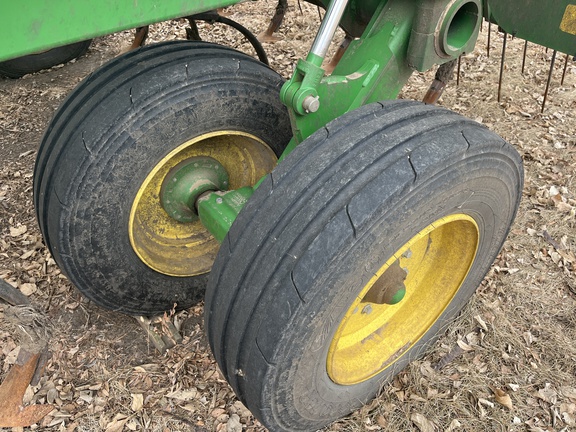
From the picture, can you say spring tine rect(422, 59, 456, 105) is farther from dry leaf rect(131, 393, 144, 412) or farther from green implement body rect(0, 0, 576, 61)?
dry leaf rect(131, 393, 144, 412)

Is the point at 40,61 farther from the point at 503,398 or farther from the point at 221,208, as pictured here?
the point at 503,398

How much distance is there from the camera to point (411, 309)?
242 centimetres

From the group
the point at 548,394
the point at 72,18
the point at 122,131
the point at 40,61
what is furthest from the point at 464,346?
the point at 40,61

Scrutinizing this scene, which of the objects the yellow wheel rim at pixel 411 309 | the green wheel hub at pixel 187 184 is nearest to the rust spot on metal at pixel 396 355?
the yellow wheel rim at pixel 411 309

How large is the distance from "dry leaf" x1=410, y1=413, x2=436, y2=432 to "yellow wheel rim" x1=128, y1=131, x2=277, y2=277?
46.4 inches

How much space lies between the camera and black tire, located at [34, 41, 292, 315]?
7.06 ft

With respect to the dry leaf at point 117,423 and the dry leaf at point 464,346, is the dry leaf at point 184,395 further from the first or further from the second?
the dry leaf at point 464,346

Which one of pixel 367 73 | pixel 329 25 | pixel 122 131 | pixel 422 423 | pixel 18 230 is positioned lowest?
pixel 18 230

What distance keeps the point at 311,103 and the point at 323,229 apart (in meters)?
0.57

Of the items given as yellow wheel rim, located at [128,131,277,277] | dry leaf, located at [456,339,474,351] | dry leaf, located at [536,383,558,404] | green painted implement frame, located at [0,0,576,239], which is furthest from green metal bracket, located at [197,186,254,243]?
A: dry leaf, located at [536,383,558,404]

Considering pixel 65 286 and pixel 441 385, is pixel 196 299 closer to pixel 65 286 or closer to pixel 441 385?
pixel 65 286

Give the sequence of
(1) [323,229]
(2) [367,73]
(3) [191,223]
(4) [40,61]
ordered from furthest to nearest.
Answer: (4) [40,61], (3) [191,223], (2) [367,73], (1) [323,229]

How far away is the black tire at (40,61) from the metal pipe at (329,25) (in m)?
3.24

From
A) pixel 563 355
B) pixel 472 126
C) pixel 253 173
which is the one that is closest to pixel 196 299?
pixel 253 173
